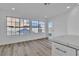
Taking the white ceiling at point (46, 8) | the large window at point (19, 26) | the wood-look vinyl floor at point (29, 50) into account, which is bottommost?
the wood-look vinyl floor at point (29, 50)

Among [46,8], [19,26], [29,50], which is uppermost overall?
[46,8]

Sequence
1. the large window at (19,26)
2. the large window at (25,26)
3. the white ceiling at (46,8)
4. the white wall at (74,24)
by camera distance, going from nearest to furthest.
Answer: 1. the white ceiling at (46,8)
2. the white wall at (74,24)
3. the large window at (25,26)
4. the large window at (19,26)

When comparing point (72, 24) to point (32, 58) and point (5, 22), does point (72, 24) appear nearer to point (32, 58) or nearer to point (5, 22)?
point (32, 58)

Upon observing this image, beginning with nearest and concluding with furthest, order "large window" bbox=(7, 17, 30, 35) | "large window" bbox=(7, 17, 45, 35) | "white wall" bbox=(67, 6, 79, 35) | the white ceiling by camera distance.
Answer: the white ceiling < "white wall" bbox=(67, 6, 79, 35) < "large window" bbox=(7, 17, 45, 35) < "large window" bbox=(7, 17, 30, 35)

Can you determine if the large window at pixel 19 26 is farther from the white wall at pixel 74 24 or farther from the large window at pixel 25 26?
the white wall at pixel 74 24

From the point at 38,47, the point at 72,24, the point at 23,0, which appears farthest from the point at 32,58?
the point at 38,47

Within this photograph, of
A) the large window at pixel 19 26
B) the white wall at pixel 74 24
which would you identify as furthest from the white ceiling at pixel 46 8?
the large window at pixel 19 26

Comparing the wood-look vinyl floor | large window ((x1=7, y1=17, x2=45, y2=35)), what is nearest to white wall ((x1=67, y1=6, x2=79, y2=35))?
large window ((x1=7, y1=17, x2=45, y2=35))

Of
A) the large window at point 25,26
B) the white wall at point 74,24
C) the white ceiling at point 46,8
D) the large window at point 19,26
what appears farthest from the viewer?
the large window at point 19,26

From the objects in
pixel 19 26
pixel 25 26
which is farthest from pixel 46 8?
pixel 19 26

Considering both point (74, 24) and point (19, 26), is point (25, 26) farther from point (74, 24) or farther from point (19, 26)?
point (74, 24)

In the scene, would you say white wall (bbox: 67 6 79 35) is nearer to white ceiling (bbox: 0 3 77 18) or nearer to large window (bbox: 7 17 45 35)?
white ceiling (bbox: 0 3 77 18)

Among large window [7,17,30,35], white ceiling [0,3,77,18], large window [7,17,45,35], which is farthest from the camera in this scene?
large window [7,17,30,35]

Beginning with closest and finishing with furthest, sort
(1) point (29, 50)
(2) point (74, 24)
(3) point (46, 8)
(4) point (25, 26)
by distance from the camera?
(2) point (74, 24) < (3) point (46, 8) < (4) point (25, 26) < (1) point (29, 50)
